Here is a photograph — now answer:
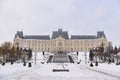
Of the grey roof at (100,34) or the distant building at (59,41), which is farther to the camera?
the grey roof at (100,34)

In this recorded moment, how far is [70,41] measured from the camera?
407 feet

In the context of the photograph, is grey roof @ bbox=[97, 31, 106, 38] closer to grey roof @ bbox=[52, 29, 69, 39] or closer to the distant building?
the distant building

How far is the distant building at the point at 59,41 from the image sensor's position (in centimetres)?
12156

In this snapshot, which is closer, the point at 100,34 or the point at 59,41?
the point at 59,41

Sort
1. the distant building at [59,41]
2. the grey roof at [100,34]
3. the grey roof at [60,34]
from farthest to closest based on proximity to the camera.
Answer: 1. the grey roof at [100,34]
2. the grey roof at [60,34]
3. the distant building at [59,41]

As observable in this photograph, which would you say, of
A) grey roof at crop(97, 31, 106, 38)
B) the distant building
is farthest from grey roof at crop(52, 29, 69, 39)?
grey roof at crop(97, 31, 106, 38)

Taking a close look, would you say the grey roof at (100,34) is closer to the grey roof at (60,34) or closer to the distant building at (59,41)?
the distant building at (59,41)

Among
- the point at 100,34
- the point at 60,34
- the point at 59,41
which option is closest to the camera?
the point at 59,41

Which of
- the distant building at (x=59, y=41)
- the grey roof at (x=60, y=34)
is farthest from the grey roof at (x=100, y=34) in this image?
the grey roof at (x=60, y=34)

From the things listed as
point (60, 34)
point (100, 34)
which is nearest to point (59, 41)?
point (60, 34)

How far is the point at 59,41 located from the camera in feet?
396

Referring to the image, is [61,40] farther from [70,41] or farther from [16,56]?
[16,56]

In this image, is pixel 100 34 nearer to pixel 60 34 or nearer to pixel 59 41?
pixel 60 34

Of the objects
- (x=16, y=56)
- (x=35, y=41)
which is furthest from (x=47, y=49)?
(x=16, y=56)
